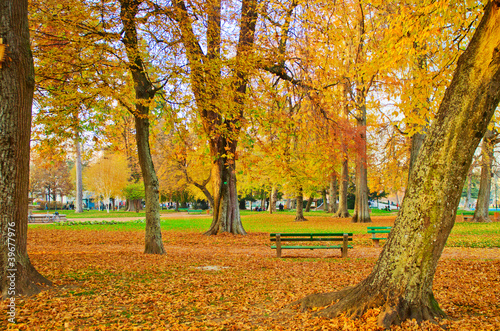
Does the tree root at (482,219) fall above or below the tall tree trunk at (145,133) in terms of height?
below

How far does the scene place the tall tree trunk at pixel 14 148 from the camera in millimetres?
5047

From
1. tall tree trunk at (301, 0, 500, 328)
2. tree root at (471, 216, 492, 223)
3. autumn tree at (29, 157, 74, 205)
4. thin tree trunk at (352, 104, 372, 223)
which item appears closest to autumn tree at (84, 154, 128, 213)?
autumn tree at (29, 157, 74, 205)

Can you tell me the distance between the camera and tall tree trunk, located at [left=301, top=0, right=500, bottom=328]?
3.80m

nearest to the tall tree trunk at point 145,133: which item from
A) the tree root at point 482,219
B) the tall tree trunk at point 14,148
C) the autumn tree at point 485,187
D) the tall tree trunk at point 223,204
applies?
the tall tree trunk at point 14,148

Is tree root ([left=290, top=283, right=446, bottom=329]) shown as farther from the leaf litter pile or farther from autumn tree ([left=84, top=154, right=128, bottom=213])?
autumn tree ([left=84, top=154, right=128, bottom=213])

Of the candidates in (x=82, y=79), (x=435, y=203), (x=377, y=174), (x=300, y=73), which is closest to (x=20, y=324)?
(x=435, y=203)

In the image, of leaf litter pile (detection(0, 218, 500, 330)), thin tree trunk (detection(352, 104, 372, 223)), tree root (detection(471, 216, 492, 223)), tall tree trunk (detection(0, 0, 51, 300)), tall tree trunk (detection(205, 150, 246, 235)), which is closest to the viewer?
leaf litter pile (detection(0, 218, 500, 330))

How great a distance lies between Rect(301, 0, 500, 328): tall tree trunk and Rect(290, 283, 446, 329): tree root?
1cm

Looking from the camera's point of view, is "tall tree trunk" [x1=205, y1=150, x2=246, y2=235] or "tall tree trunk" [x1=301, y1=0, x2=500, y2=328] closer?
"tall tree trunk" [x1=301, y1=0, x2=500, y2=328]

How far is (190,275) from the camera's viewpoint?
25.0 feet

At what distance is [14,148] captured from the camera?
202 inches

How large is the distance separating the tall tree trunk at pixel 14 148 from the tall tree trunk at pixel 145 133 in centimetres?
413

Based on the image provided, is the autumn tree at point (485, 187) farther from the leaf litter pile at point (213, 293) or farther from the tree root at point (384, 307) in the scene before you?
the tree root at point (384, 307)

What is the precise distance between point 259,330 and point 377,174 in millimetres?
25809
